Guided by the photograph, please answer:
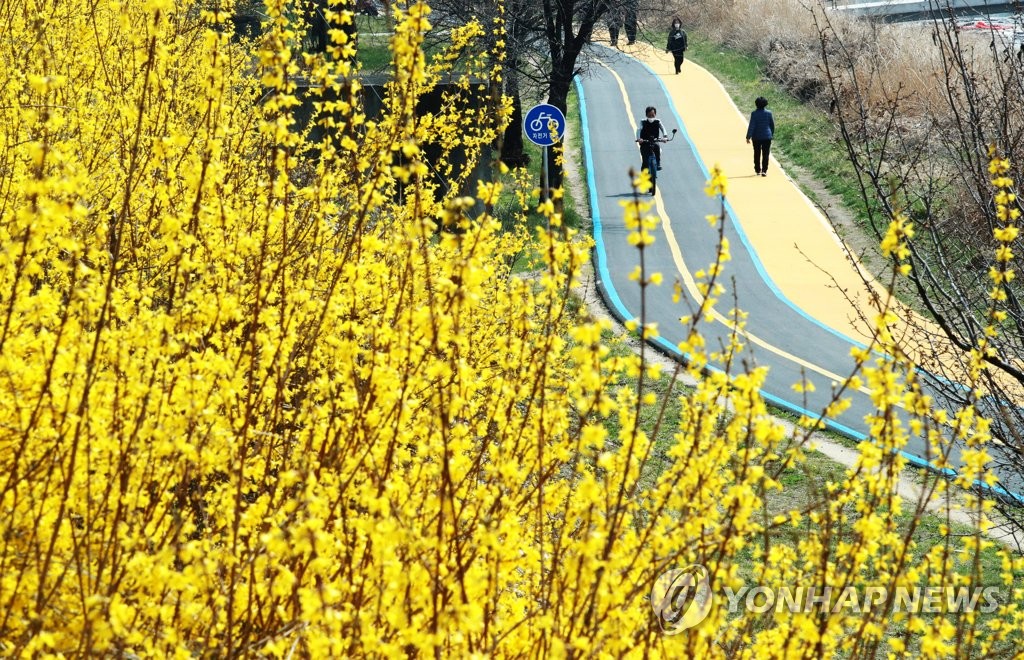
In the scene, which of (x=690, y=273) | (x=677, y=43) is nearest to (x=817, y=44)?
(x=677, y=43)

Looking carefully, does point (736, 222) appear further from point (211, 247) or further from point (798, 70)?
point (211, 247)

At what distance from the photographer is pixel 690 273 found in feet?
56.2

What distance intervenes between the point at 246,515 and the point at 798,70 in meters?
25.5

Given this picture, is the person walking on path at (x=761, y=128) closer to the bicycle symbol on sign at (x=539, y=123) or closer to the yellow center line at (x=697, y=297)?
the yellow center line at (x=697, y=297)

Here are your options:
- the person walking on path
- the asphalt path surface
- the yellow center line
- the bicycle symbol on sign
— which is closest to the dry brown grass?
the person walking on path

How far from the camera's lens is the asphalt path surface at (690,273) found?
12828mm

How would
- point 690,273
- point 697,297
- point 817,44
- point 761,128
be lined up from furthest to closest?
point 817,44 → point 761,128 → point 690,273 → point 697,297

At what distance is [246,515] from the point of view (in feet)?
11.2

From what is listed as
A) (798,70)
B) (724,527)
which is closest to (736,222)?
(798,70)

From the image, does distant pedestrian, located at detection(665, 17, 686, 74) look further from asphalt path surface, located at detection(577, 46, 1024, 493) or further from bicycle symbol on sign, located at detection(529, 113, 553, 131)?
bicycle symbol on sign, located at detection(529, 113, 553, 131)

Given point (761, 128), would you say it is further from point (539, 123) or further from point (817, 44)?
point (817, 44)

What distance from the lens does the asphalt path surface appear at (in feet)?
42.1

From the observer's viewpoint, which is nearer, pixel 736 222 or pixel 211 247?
pixel 211 247


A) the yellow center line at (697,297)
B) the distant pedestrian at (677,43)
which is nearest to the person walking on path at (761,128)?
the yellow center line at (697,297)
